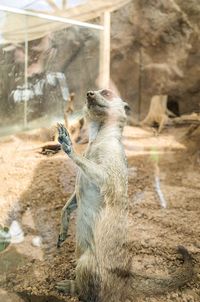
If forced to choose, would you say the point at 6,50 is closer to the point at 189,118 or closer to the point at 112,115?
the point at 112,115

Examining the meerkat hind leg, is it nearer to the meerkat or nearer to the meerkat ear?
the meerkat ear

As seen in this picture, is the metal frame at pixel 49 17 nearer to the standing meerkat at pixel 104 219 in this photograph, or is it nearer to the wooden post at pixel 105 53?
the wooden post at pixel 105 53

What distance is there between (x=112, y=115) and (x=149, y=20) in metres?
0.85

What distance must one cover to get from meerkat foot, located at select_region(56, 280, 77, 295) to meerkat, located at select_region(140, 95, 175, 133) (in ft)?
3.27

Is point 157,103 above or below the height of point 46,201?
above

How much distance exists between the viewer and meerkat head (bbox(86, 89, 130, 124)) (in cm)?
214

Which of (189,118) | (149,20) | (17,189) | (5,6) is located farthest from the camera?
(189,118)

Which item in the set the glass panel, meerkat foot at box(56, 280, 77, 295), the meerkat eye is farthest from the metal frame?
meerkat foot at box(56, 280, 77, 295)

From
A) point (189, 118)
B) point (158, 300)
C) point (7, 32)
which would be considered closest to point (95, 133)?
point (7, 32)

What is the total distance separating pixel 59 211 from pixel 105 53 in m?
0.87

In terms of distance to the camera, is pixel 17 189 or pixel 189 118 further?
pixel 189 118

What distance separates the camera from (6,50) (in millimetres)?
2076

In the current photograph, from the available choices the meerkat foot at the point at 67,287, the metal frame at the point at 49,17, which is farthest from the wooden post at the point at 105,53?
the meerkat foot at the point at 67,287

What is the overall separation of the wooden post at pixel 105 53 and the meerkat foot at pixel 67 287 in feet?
3.23
